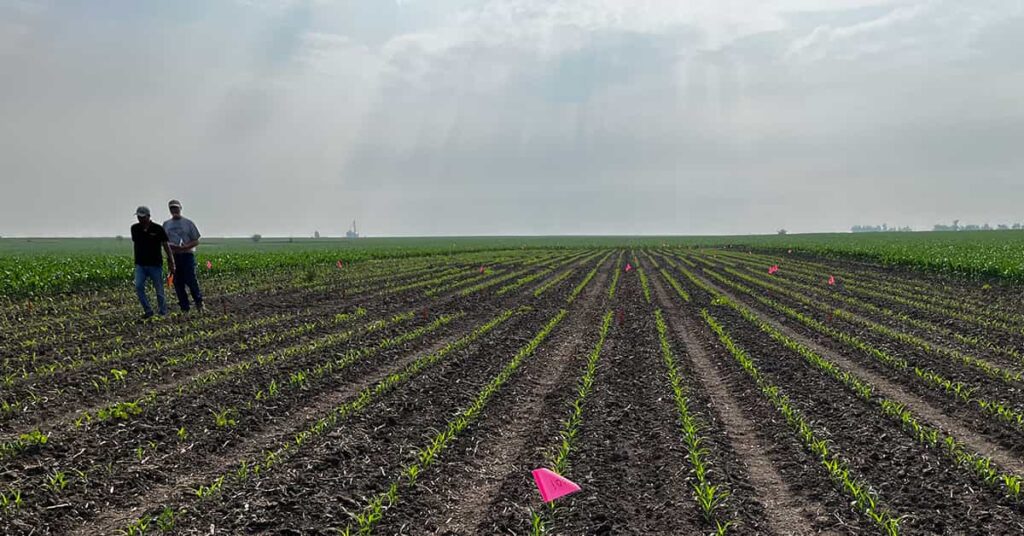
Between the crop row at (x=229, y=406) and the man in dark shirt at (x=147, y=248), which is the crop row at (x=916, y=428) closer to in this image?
the crop row at (x=229, y=406)

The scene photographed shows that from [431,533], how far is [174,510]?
1.95m

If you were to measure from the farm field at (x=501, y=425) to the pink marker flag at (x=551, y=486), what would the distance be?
0.19 metres

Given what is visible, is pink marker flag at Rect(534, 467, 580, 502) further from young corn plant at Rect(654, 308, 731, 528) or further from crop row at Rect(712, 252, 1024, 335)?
crop row at Rect(712, 252, 1024, 335)

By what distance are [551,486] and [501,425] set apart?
211 cm

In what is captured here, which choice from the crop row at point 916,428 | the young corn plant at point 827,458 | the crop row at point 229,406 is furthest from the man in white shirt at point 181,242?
the crop row at point 916,428

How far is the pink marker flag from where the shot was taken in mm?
4477

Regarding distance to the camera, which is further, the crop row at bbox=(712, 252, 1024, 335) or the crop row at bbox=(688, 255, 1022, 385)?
the crop row at bbox=(712, 252, 1024, 335)

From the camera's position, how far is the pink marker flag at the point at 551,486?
14.7 feet

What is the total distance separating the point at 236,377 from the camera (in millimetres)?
7992

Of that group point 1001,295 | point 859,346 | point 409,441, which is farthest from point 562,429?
point 1001,295

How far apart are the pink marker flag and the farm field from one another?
186 millimetres

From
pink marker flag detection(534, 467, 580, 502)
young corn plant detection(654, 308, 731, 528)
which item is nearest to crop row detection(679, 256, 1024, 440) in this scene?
young corn plant detection(654, 308, 731, 528)

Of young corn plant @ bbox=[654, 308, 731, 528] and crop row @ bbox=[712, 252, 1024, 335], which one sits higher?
crop row @ bbox=[712, 252, 1024, 335]

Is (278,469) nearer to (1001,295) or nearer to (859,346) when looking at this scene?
(859,346)
